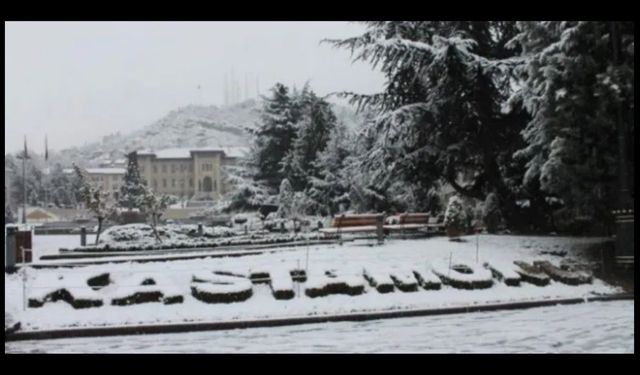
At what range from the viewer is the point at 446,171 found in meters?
14.5

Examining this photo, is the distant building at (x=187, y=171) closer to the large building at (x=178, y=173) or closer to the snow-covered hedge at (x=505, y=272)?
the large building at (x=178, y=173)

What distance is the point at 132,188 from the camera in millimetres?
12602

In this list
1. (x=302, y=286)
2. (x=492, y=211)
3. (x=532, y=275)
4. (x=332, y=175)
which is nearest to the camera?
(x=302, y=286)

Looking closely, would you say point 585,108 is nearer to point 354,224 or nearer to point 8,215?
point 354,224

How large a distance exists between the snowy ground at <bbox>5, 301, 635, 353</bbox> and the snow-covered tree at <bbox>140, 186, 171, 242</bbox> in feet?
16.5

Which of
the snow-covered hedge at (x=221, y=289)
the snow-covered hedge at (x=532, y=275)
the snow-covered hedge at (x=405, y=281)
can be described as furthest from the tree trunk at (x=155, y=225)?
the snow-covered hedge at (x=532, y=275)

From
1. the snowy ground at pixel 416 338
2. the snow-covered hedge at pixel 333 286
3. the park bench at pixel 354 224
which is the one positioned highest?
the park bench at pixel 354 224

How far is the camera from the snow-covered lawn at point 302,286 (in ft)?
27.7

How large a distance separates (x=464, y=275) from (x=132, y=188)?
5.99m

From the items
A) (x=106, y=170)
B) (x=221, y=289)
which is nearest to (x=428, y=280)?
(x=221, y=289)

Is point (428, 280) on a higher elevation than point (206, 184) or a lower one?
lower

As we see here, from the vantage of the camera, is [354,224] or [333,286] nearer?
[333,286]

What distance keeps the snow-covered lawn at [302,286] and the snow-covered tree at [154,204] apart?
2.25m
